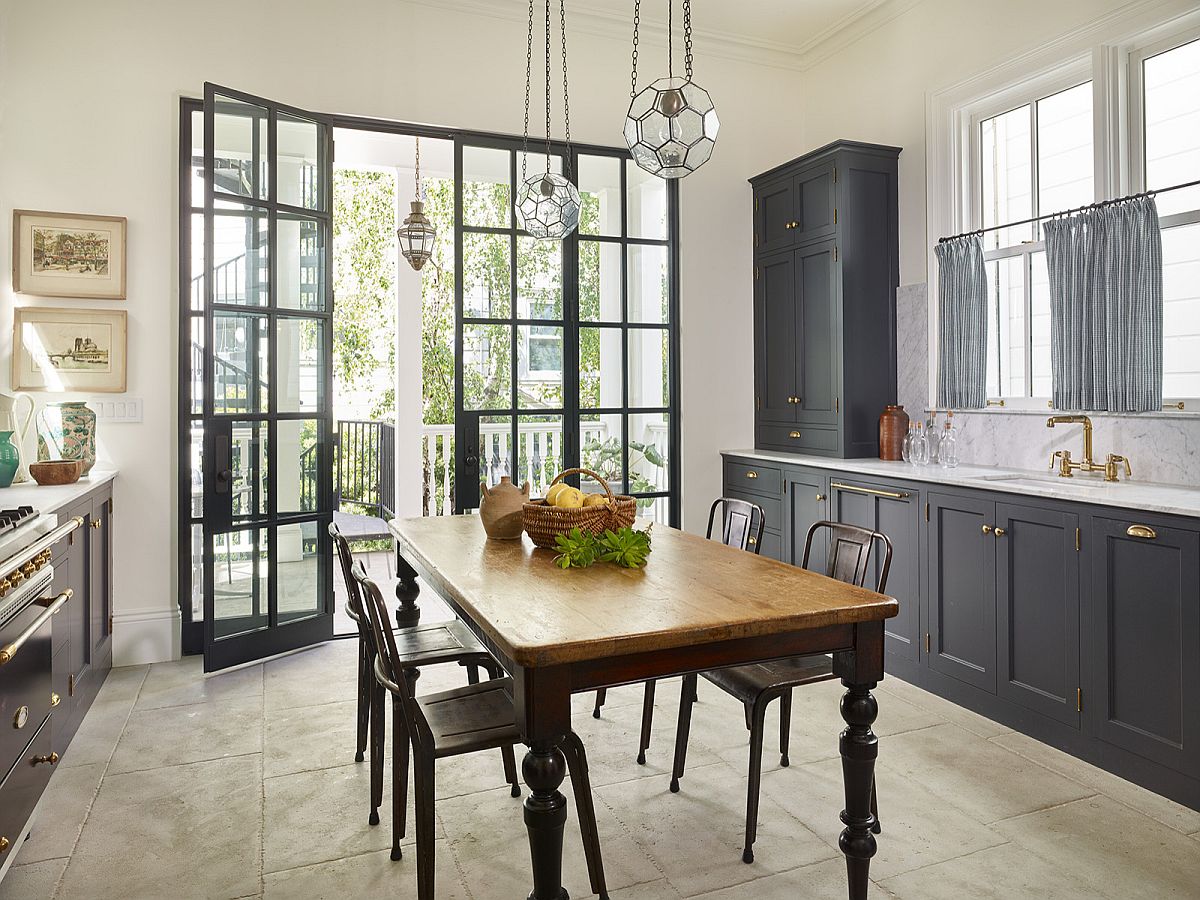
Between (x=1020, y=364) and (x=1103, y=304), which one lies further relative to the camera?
(x=1020, y=364)

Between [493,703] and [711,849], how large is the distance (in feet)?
2.61

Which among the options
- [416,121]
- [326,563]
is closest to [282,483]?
[326,563]

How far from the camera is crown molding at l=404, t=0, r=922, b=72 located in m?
4.62

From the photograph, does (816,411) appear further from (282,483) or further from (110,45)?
(110,45)

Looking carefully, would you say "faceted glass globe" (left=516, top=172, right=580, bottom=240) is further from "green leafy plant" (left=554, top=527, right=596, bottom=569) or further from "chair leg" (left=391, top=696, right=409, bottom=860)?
"chair leg" (left=391, top=696, right=409, bottom=860)

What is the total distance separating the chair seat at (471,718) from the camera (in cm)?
201

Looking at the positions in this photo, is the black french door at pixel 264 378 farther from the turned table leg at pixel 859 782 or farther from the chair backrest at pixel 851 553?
the turned table leg at pixel 859 782

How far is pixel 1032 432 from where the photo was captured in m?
3.83

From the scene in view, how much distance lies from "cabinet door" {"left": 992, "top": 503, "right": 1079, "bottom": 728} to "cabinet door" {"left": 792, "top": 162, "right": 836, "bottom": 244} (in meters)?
2.01

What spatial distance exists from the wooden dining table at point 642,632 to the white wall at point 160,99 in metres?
2.40

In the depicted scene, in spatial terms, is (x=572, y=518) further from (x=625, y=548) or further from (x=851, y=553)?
(x=851, y=553)

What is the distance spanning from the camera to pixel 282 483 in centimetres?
419

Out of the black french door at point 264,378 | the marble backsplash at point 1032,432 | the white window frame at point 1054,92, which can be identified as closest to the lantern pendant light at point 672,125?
the white window frame at point 1054,92

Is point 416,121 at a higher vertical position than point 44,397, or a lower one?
higher
